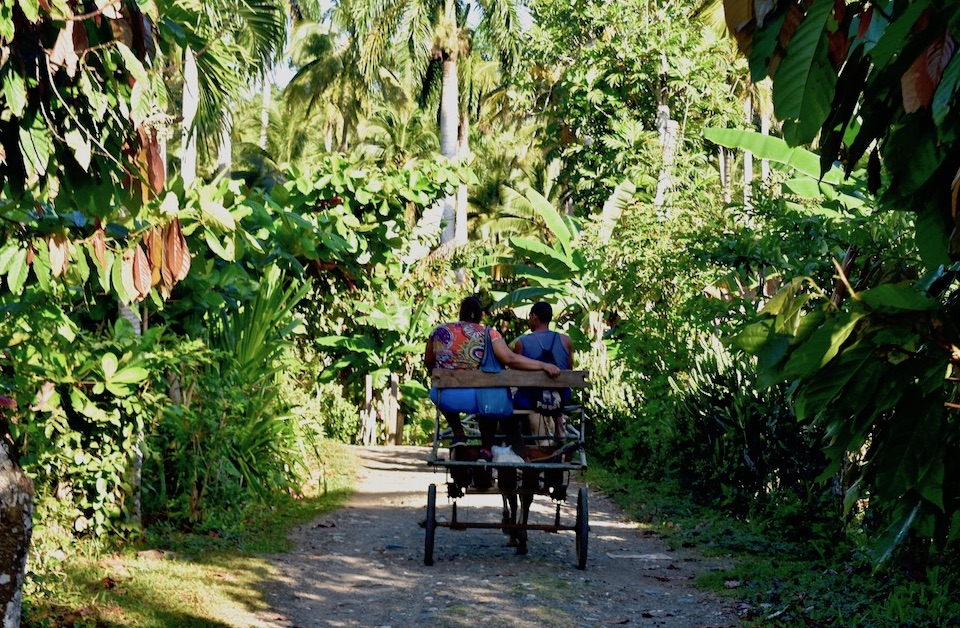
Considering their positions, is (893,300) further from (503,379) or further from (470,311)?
(470,311)

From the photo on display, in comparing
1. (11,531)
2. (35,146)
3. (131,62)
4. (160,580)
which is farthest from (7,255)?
(160,580)

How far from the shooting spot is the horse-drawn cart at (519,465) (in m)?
8.54

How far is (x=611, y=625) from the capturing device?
693cm

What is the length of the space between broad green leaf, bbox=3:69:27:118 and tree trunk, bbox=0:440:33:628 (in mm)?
1347

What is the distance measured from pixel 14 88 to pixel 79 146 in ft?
0.93

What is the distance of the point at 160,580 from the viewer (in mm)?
7234

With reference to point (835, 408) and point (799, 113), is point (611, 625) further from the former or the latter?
point (799, 113)

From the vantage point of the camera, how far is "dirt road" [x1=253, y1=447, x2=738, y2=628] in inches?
281

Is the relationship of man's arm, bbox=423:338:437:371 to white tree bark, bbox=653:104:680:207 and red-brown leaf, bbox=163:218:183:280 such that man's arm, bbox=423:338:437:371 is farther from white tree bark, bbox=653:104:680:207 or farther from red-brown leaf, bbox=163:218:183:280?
white tree bark, bbox=653:104:680:207

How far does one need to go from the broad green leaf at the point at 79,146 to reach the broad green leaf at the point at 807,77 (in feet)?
8.24

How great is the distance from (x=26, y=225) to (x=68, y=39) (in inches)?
60.1

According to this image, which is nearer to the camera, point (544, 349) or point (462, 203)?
point (544, 349)

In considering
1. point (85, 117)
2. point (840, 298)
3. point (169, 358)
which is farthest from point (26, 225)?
point (840, 298)

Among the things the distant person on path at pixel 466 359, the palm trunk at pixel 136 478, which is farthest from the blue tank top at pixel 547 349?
the palm trunk at pixel 136 478
